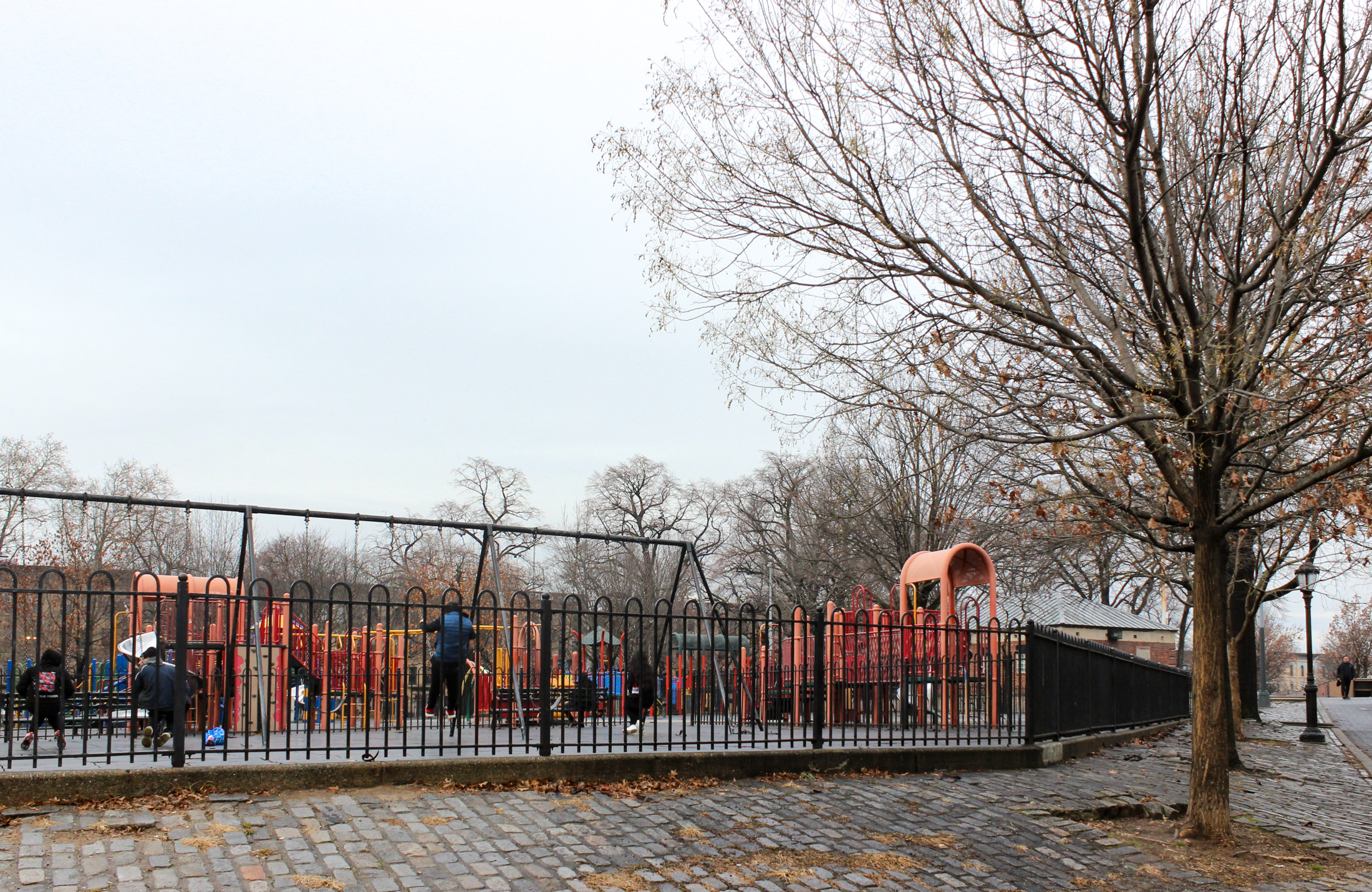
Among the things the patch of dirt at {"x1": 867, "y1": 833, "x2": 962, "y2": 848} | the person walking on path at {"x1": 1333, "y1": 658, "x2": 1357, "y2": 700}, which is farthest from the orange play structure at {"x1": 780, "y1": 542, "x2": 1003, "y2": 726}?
the person walking on path at {"x1": 1333, "y1": 658, "x2": 1357, "y2": 700}

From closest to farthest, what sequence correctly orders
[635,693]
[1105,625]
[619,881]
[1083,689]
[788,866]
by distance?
[619,881] < [788,866] < [635,693] < [1083,689] < [1105,625]

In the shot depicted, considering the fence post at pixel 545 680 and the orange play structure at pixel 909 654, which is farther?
the orange play structure at pixel 909 654

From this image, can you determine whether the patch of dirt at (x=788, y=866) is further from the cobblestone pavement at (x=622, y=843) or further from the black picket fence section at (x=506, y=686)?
the black picket fence section at (x=506, y=686)

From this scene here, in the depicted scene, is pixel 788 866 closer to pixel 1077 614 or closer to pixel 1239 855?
pixel 1239 855

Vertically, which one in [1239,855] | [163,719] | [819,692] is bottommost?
[1239,855]

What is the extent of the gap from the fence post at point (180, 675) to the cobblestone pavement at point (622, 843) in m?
0.68

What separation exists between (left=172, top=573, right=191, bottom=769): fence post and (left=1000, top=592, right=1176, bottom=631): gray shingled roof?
36335 millimetres

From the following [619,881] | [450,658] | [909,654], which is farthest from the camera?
[909,654]

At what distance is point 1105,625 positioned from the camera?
41812 mm

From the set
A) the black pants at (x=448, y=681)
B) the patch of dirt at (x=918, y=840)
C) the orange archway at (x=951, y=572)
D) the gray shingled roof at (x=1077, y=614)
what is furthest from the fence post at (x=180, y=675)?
the gray shingled roof at (x=1077, y=614)

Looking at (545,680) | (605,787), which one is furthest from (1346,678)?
(545,680)

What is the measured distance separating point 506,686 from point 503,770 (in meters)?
6.27

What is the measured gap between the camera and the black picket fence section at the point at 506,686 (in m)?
8.02

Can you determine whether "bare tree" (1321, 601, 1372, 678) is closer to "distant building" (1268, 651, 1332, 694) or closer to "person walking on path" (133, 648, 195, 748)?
"distant building" (1268, 651, 1332, 694)
